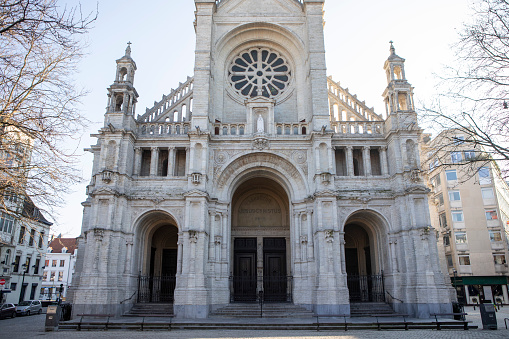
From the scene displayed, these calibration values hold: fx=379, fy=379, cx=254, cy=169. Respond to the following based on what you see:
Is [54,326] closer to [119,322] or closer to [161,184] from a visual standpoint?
[119,322]

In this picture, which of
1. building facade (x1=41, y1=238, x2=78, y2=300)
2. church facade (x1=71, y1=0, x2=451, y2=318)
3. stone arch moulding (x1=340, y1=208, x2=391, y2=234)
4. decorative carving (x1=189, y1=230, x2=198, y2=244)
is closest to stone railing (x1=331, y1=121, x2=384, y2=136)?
church facade (x1=71, y1=0, x2=451, y2=318)

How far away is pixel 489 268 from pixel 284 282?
26.1 meters

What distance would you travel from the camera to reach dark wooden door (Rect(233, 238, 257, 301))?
2447 centimetres

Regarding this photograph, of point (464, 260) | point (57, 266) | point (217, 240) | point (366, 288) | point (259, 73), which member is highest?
point (259, 73)

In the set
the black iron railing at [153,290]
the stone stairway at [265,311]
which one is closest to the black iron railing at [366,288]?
the stone stairway at [265,311]

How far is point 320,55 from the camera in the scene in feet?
83.5

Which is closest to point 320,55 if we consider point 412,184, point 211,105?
point 211,105

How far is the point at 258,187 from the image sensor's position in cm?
2783

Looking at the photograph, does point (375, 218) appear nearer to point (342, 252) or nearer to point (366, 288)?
point (342, 252)

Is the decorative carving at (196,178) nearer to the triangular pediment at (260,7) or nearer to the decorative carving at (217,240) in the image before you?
the decorative carving at (217,240)

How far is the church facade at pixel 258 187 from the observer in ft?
69.5

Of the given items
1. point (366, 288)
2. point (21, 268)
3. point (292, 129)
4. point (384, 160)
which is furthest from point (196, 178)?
point (21, 268)

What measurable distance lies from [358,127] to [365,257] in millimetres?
8851

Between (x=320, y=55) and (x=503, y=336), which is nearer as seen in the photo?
(x=503, y=336)
